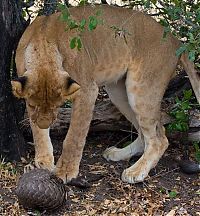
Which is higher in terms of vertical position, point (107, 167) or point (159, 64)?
point (159, 64)

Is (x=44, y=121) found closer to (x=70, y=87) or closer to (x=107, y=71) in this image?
(x=70, y=87)

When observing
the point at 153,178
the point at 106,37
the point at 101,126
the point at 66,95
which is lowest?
the point at 153,178

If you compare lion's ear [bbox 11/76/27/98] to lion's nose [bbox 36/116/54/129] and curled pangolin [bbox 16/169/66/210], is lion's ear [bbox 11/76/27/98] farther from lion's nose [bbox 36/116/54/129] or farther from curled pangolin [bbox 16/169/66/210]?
curled pangolin [bbox 16/169/66/210]

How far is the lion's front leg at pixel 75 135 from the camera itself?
3998mm

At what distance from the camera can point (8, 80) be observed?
13.8 ft

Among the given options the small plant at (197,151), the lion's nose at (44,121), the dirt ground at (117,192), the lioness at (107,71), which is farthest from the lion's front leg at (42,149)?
the small plant at (197,151)

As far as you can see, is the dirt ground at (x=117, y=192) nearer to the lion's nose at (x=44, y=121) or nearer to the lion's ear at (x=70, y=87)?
the lion's nose at (x=44, y=121)

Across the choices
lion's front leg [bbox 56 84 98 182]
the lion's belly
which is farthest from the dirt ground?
the lion's belly

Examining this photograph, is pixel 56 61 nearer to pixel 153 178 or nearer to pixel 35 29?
pixel 35 29

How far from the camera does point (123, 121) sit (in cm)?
460

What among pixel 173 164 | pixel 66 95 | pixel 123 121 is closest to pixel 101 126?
pixel 123 121

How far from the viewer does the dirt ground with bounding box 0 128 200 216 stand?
3.79m

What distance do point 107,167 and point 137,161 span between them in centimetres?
21

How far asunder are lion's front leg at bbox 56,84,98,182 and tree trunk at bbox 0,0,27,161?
422 millimetres
